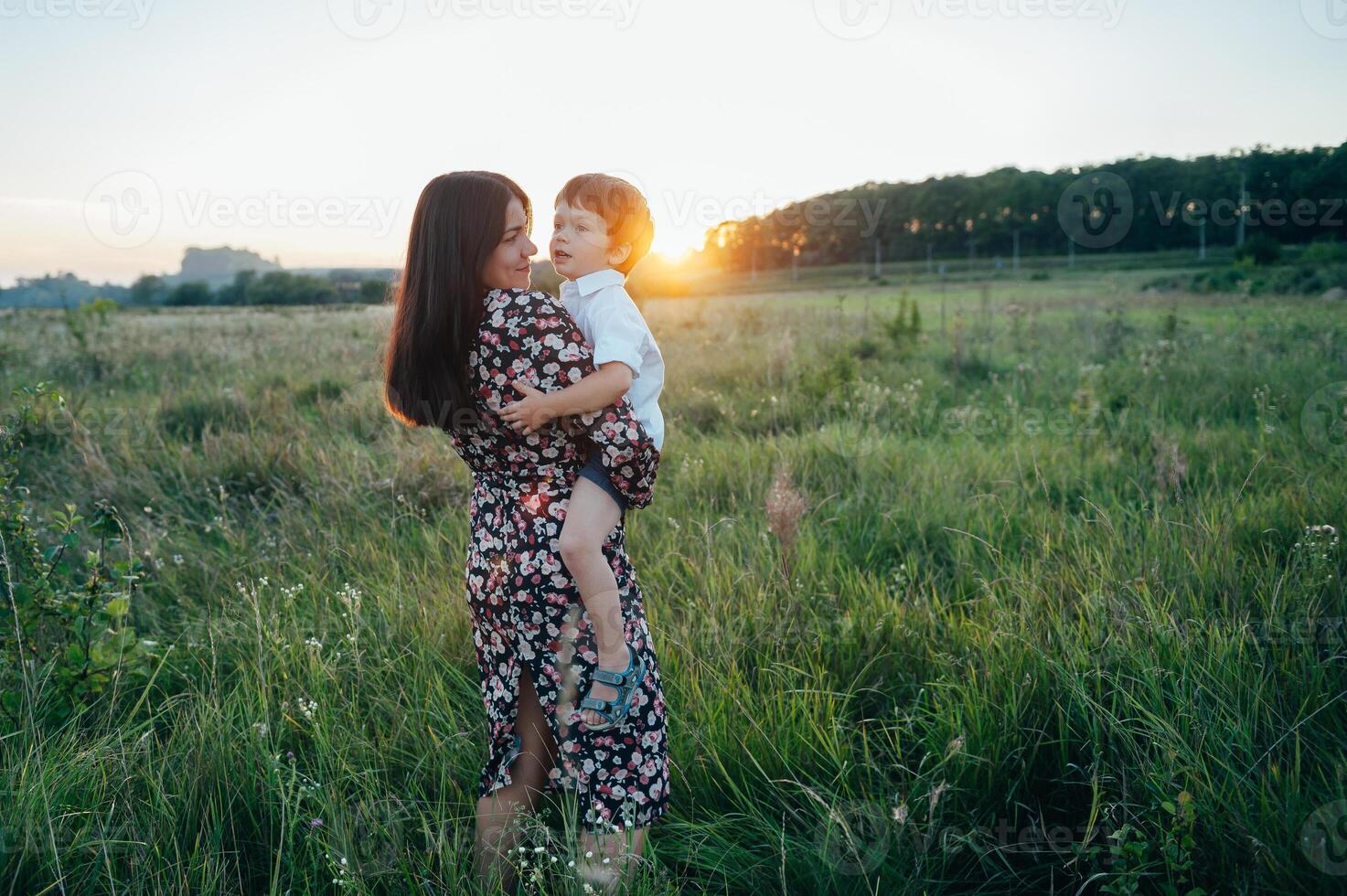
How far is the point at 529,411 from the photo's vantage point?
1.73m

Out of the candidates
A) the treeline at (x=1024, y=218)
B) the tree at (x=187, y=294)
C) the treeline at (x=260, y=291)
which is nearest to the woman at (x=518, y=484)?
the treeline at (x=260, y=291)

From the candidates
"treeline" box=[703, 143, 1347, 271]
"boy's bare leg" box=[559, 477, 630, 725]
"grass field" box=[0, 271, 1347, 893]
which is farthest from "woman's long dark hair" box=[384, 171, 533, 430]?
"treeline" box=[703, 143, 1347, 271]

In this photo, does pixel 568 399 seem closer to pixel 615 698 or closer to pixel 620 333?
pixel 620 333

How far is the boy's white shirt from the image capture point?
1.78 m

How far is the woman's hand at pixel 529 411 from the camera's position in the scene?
1725mm

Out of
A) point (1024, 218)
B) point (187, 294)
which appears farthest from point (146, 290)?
point (1024, 218)

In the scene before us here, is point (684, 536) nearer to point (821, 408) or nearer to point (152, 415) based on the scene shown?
point (821, 408)

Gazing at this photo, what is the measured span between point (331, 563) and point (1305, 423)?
596 cm

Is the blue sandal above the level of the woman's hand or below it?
below

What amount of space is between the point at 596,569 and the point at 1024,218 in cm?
8040

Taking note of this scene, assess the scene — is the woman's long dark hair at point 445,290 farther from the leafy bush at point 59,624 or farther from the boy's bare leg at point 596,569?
the leafy bush at point 59,624

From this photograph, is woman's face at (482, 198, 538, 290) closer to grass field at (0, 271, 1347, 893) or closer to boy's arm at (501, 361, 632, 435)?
boy's arm at (501, 361, 632, 435)
